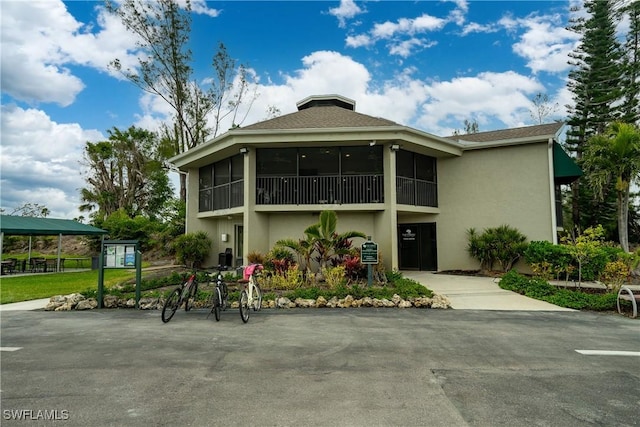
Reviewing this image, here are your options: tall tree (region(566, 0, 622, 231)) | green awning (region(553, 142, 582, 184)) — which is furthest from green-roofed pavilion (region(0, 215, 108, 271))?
tall tree (region(566, 0, 622, 231))

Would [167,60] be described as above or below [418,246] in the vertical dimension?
above

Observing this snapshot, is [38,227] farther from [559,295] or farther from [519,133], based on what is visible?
[519,133]

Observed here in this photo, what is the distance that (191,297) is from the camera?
7.84m

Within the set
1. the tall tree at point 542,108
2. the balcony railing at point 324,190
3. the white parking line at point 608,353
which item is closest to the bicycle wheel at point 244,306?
the white parking line at point 608,353

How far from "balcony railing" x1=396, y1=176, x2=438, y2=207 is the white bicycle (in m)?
7.83

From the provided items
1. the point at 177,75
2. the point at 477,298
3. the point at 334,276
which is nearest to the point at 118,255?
the point at 334,276

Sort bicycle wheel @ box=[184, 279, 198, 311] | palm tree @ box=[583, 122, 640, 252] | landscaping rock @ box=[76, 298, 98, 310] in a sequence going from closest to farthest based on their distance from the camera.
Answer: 1. bicycle wheel @ box=[184, 279, 198, 311]
2. landscaping rock @ box=[76, 298, 98, 310]
3. palm tree @ box=[583, 122, 640, 252]

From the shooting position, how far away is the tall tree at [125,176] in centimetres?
3061

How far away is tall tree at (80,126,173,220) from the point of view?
30609 millimetres

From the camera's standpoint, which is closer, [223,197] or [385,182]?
[385,182]

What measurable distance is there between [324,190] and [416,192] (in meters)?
4.03

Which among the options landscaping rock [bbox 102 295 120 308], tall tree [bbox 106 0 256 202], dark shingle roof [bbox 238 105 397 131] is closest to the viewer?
landscaping rock [bbox 102 295 120 308]

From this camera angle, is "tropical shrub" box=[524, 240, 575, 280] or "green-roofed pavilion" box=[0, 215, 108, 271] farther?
"green-roofed pavilion" box=[0, 215, 108, 271]
